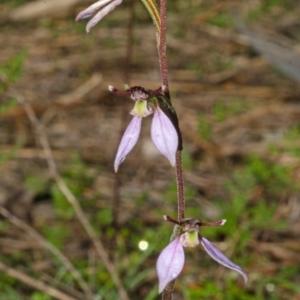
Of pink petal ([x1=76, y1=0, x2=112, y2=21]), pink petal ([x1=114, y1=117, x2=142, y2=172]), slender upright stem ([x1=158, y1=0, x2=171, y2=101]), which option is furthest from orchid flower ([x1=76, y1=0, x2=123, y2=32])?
pink petal ([x1=114, y1=117, x2=142, y2=172])

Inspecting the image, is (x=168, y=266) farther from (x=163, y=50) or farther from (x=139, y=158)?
(x=139, y=158)

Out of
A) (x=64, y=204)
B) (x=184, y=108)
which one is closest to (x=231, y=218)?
(x=64, y=204)

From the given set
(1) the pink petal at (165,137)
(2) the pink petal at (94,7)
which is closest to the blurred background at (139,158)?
(2) the pink petal at (94,7)

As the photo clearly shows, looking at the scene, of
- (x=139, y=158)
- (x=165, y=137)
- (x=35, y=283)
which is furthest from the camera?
(x=139, y=158)

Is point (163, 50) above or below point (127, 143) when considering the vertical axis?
above

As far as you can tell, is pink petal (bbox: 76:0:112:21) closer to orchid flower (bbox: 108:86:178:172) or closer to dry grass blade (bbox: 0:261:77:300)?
orchid flower (bbox: 108:86:178:172)

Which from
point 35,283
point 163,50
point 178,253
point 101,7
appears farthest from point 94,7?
point 35,283
